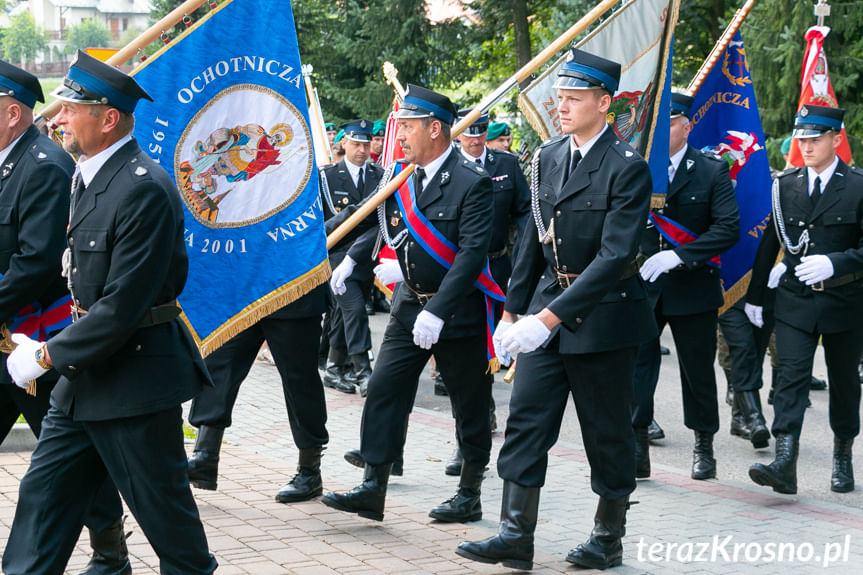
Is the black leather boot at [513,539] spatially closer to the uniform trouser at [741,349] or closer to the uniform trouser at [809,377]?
the uniform trouser at [809,377]

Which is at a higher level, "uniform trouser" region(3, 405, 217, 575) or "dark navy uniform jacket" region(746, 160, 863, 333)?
"dark navy uniform jacket" region(746, 160, 863, 333)

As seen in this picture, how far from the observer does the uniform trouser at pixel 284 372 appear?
250 inches

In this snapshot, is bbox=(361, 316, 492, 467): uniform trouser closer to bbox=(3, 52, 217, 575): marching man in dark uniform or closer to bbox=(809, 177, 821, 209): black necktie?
bbox=(3, 52, 217, 575): marching man in dark uniform

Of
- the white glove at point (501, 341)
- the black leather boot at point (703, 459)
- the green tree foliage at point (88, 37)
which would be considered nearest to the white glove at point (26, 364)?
the white glove at point (501, 341)

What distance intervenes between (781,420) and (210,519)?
11.0 feet

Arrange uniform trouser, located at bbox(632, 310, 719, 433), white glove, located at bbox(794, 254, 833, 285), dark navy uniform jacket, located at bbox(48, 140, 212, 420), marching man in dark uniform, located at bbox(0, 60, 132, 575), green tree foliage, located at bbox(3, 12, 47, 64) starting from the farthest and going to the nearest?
green tree foliage, located at bbox(3, 12, 47, 64)
uniform trouser, located at bbox(632, 310, 719, 433)
white glove, located at bbox(794, 254, 833, 285)
marching man in dark uniform, located at bbox(0, 60, 132, 575)
dark navy uniform jacket, located at bbox(48, 140, 212, 420)

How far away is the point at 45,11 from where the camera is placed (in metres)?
113

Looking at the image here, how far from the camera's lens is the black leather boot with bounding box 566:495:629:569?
5.34m

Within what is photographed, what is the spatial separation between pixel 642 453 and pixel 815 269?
150 centimetres

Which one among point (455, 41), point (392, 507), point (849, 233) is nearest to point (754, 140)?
point (849, 233)

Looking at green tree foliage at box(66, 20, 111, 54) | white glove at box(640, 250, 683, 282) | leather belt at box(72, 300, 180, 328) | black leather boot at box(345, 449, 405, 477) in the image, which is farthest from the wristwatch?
green tree foliage at box(66, 20, 111, 54)

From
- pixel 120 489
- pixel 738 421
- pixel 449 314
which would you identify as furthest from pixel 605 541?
pixel 738 421

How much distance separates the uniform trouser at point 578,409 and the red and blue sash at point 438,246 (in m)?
0.90

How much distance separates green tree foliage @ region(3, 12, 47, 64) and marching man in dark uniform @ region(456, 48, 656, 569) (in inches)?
3554
